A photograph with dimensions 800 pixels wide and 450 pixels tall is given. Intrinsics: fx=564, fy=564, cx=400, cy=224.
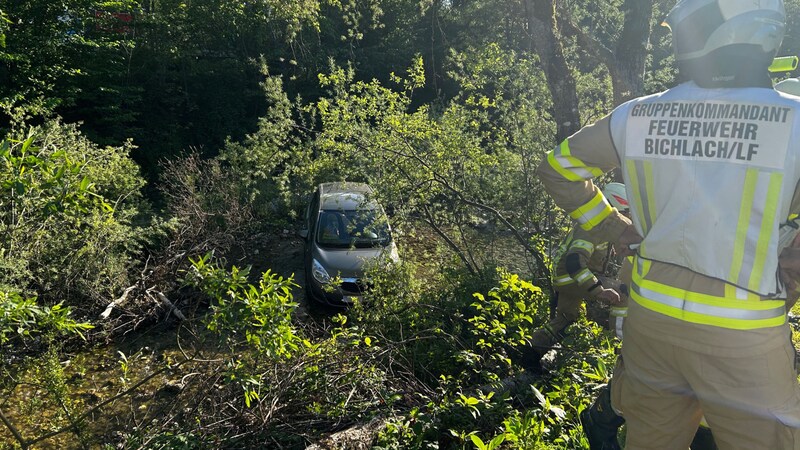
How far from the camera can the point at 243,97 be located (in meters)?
17.6

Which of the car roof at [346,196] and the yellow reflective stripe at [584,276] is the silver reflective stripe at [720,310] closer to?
the yellow reflective stripe at [584,276]

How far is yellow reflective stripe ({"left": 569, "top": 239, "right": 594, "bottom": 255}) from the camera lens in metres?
4.24

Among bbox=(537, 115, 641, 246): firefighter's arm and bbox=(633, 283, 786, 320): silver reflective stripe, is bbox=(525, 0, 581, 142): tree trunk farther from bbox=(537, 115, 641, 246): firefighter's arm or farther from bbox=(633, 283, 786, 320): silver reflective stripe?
bbox=(633, 283, 786, 320): silver reflective stripe

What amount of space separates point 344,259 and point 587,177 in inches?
231

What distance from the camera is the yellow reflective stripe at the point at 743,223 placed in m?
1.94

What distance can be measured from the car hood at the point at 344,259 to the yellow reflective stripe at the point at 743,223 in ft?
19.3

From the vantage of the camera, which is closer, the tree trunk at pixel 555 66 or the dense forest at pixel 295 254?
the dense forest at pixel 295 254

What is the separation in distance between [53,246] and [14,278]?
750mm

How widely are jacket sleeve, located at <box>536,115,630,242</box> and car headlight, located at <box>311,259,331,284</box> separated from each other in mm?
5574

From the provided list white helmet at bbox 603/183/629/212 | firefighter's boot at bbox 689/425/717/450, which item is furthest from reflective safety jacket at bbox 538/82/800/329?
white helmet at bbox 603/183/629/212

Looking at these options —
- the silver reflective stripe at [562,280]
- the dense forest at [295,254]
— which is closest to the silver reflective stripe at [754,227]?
the dense forest at [295,254]

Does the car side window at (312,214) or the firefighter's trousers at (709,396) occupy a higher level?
the firefighter's trousers at (709,396)

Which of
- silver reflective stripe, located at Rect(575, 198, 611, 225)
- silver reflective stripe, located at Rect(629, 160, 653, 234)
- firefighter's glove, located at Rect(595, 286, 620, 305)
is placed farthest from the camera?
firefighter's glove, located at Rect(595, 286, 620, 305)

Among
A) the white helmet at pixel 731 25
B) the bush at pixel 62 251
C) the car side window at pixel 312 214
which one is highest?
the white helmet at pixel 731 25
